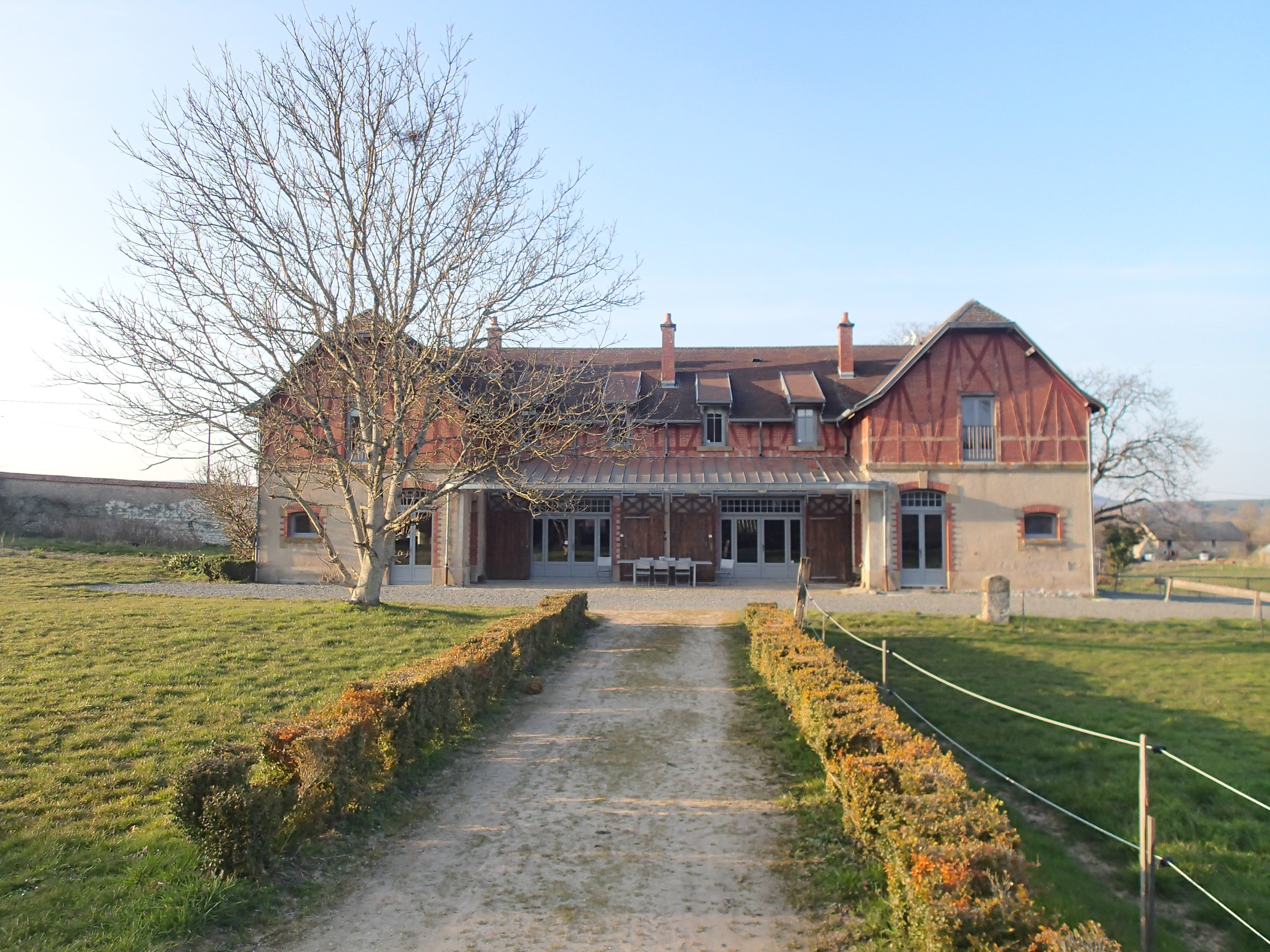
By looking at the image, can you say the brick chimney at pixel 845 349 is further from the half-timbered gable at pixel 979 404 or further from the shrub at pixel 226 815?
the shrub at pixel 226 815

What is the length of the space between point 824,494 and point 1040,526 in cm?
533

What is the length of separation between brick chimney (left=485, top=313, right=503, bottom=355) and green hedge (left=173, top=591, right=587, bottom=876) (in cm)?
574

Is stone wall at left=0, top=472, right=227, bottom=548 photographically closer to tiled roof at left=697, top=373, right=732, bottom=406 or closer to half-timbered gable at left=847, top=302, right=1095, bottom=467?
tiled roof at left=697, top=373, right=732, bottom=406

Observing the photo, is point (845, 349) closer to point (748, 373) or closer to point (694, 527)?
point (748, 373)

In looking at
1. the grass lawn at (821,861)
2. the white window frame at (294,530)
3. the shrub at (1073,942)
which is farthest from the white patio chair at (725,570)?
the shrub at (1073,942)

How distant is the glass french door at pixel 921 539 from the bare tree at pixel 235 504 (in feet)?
56.3

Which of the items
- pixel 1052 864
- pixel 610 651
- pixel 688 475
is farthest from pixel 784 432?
pixel 1052 864

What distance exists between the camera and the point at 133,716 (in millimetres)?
7199

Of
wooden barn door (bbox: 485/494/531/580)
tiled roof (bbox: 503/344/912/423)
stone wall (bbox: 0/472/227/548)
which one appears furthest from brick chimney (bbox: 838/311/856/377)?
stone wall (bbox: 0/472/227/548)

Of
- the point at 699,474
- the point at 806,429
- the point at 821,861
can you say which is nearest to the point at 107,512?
the point at 699,474

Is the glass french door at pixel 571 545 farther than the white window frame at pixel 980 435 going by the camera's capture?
Yes

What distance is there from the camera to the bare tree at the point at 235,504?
79.1 ft

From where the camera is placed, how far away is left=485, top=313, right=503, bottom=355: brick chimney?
12758mm

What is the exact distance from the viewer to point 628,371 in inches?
996
